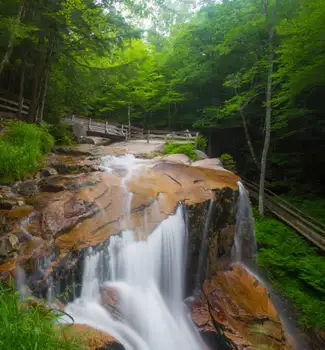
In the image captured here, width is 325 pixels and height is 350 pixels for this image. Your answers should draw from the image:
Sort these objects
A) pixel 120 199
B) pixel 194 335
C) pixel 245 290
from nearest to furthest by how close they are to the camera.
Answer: pixel 194 335
pixel 120 199
pixel 245 290

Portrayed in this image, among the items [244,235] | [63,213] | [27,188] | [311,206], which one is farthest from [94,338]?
[311,206]

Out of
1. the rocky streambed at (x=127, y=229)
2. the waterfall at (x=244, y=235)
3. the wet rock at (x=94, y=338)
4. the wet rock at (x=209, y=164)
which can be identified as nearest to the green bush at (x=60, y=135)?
the rocky streambed at (x=127, y=229)

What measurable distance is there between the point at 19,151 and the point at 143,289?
479 cm

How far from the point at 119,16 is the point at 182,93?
34.8 feet

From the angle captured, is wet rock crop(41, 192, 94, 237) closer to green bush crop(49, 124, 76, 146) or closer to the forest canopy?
the forest canopy

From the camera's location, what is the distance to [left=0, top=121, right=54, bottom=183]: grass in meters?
6.18


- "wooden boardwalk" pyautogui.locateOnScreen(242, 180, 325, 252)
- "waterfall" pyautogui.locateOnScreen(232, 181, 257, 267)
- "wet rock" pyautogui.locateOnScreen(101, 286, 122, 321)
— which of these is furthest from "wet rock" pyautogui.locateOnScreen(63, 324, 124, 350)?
"wooden boardwalk" pyautogui.locateOnScreen(242, 180, 325, 252)

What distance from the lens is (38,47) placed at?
945cm

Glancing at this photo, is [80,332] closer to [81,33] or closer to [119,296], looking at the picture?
[119,296]

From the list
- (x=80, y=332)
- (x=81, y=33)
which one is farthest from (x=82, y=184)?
(x=81, y=33)

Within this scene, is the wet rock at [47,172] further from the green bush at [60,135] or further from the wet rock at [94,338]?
the green bush at [60,135]

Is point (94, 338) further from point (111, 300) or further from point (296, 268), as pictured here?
point (296, 268)

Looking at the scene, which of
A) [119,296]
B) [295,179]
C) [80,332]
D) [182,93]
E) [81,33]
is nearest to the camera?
[80,332]

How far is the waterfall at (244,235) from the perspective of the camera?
874 cm
